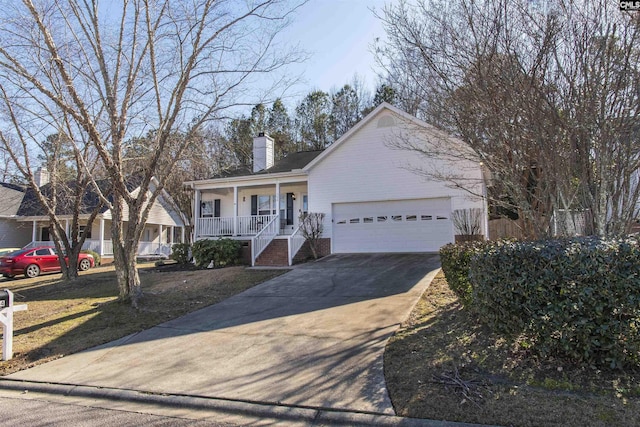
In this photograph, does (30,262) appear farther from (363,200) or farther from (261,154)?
(363,200)

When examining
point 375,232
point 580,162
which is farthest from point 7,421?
point 375,232

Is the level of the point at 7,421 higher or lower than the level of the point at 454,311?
lower

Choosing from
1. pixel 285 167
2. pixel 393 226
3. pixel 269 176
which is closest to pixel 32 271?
pixel 269 176

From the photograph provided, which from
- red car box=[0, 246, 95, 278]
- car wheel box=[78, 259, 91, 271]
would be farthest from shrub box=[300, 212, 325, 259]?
car wheel box=[78, 259, 91, 271]

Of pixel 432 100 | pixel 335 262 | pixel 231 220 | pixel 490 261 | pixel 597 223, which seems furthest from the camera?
pixel 231 220

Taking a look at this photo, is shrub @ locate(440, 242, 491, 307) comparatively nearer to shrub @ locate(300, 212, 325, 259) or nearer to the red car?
shrub @ locate(300, 212, 325, 259)

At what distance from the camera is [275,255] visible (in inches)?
626

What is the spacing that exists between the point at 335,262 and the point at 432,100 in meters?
8.15

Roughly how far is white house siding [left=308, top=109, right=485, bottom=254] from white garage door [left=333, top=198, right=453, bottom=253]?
0.29 meters

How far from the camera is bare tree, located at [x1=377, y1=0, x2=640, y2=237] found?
5.16 meters

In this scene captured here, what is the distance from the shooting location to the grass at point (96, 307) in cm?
697

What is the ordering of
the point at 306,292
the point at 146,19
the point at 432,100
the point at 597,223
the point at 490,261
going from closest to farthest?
1. the point at 490,261
2. the point at 597,223
3. the point at 432,100
4. the point at 146,19
5. the point at 306,292

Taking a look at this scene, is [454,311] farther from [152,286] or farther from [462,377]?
[152,286]

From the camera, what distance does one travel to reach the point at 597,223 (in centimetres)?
555
